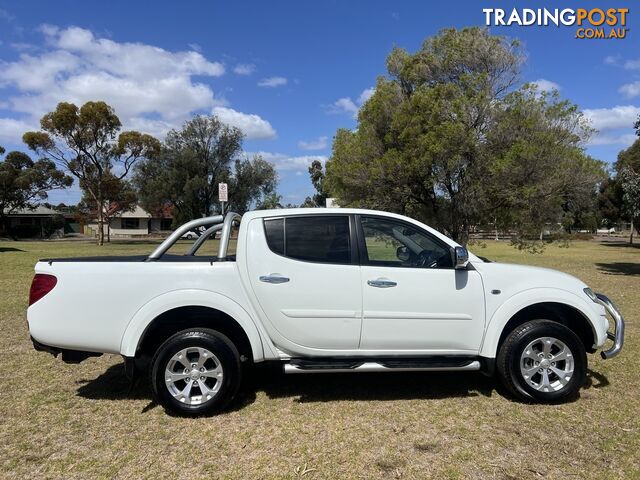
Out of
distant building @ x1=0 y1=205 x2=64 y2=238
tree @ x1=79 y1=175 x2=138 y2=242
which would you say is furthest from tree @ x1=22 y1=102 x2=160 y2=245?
distant building @ x1=0 y1=205 x2=64 y2=238

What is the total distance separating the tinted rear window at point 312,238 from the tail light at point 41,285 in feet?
6.21

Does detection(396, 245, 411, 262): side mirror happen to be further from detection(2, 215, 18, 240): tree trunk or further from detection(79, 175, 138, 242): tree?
detection(2, 215, 18, 240): tree trunk

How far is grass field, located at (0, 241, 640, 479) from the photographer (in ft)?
11.7

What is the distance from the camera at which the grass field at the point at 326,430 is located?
3.55 metres

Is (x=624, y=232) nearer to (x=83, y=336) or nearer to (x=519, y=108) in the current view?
(x=519, y=108)

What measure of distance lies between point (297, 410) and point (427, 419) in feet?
3.80

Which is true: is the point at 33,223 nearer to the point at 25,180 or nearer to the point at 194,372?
the point at 25,180

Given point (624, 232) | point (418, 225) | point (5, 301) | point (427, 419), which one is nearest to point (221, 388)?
point (427, 419)

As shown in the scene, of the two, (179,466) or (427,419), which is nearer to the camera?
(179,466)

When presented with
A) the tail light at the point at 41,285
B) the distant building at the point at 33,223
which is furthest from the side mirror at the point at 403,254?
the distant building at the point at 33,223

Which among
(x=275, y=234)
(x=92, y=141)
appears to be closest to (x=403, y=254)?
(x=275, y=234)

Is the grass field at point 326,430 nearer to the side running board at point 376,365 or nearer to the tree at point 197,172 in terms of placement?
the side running board at point 376,365

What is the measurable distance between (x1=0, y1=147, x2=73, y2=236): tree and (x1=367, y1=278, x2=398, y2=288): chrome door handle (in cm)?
5235

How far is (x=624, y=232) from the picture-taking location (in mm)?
77625
